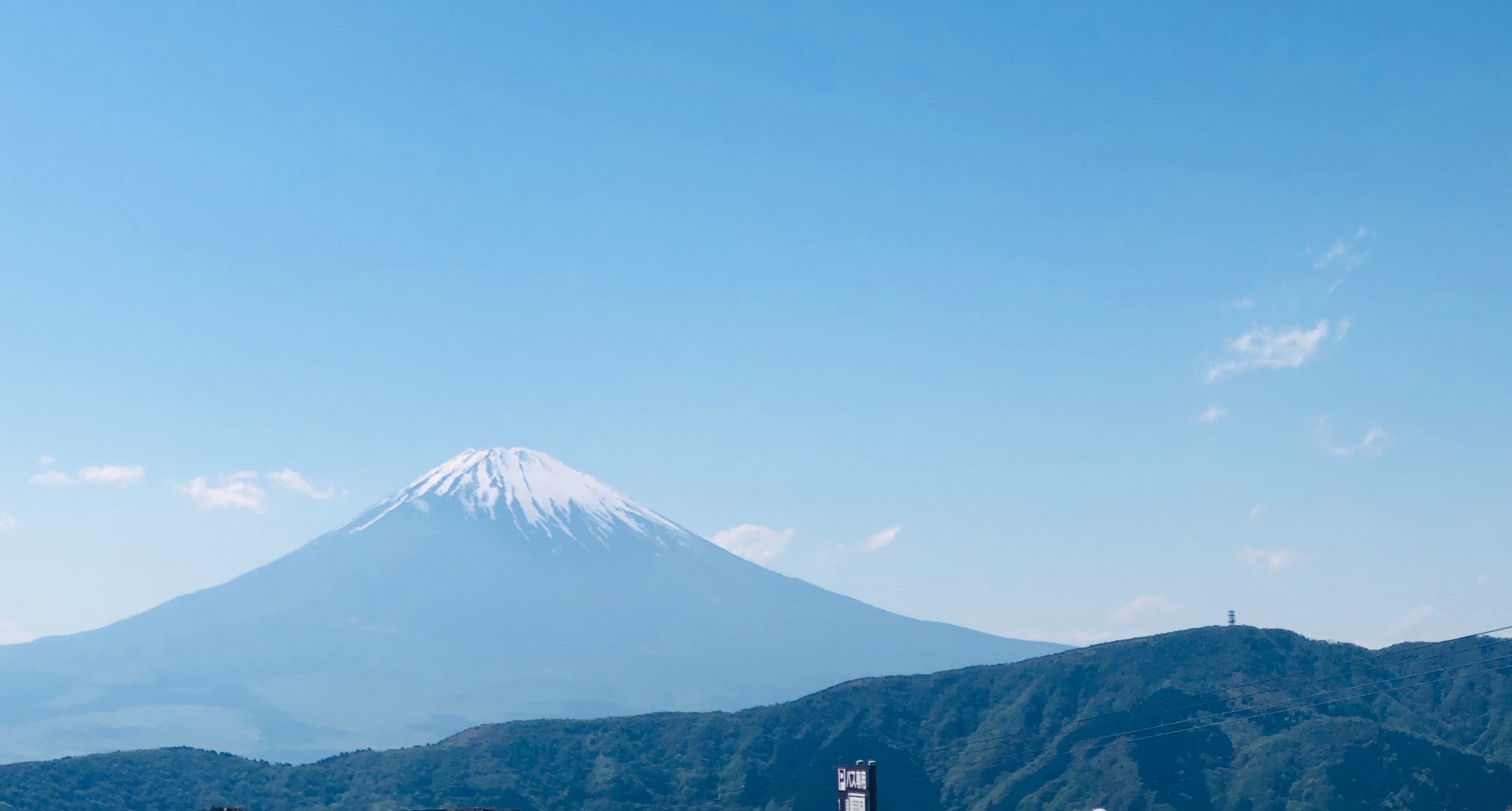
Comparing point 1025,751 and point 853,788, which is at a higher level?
point 1025,751

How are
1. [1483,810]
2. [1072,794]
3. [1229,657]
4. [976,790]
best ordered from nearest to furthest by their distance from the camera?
[1483,810] → [1072,794] → [976,790] → [1229,657]

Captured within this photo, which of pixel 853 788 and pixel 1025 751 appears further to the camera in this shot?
pixel 1025 751

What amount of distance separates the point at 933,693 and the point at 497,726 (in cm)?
6020

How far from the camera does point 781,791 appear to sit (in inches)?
6658

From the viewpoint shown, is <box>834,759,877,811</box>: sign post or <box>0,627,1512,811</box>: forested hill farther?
<box>0,627,1512,811</box>: forested hill

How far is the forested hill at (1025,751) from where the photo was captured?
509 feet

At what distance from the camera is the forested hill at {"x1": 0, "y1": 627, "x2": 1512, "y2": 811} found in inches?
6102

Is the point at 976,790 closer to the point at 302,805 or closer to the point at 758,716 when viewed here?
the point at 758,716

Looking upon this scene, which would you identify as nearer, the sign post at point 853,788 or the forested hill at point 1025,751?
the sign post at point 853,788

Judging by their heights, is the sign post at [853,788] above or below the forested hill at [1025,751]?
below

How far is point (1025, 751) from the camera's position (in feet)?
572

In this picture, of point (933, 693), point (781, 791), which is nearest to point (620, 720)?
point (781, 791)

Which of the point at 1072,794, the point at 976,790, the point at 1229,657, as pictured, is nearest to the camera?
the point at 1072,794

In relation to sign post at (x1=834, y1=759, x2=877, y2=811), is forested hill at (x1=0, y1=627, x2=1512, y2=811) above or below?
above
